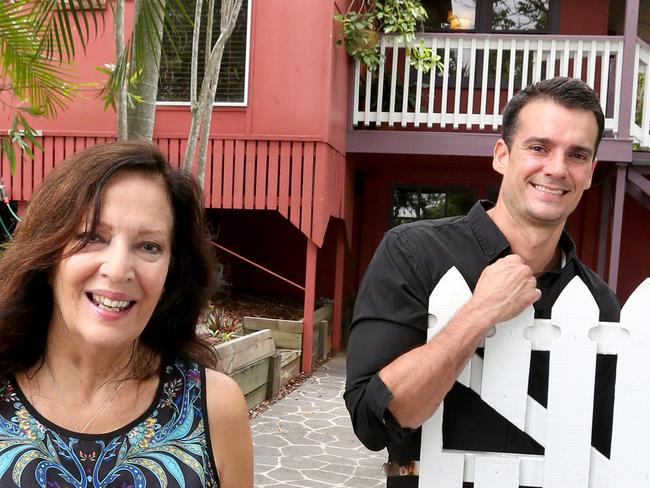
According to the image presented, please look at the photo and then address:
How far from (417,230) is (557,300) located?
0.41 m

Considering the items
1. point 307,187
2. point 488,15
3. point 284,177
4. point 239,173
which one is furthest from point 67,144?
point 488,15

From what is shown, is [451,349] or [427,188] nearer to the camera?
[451,349]

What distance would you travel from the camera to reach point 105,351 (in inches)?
67.5

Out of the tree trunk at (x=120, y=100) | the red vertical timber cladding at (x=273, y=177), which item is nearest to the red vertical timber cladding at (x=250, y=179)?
the red vertical timber cladding at (x=273, y=177)

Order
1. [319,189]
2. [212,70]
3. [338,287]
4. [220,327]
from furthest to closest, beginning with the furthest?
[338,287]
[319,189]
[220,327]
[212,70]

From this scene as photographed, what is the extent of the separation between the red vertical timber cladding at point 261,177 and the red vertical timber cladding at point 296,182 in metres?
0.35

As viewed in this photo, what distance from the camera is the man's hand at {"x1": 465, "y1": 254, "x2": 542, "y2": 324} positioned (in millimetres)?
1635

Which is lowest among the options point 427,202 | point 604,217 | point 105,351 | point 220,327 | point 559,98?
point 220,327

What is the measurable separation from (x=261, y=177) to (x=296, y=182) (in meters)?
0.45

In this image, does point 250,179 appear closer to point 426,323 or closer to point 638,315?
point 426,323

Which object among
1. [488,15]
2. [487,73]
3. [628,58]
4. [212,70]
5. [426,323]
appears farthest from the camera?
[488,15]

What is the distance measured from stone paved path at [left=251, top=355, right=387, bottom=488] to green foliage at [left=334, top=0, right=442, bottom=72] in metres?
4.35

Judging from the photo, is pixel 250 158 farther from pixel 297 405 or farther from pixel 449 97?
pixel 449 97

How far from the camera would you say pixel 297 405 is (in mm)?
7105
